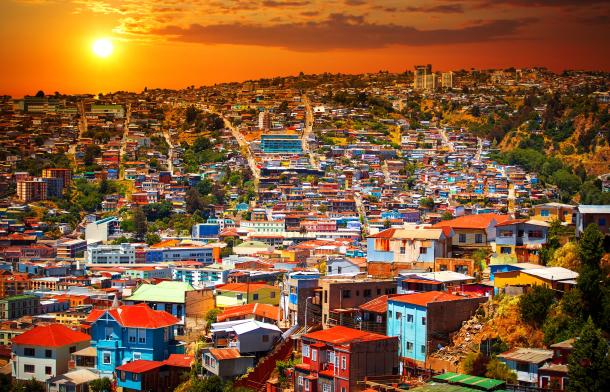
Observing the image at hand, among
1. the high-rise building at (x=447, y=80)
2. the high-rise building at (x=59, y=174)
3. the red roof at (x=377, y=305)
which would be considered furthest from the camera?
the high-rise building at (x=447, y=80)

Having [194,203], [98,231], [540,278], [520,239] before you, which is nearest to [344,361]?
[540,278]

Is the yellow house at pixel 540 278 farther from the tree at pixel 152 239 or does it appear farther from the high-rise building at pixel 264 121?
the high-rise building at pixel 264 121

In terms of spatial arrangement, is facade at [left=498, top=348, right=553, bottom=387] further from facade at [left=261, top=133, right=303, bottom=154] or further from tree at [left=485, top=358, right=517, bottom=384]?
facade at [left=261, top=133, right=303, bottom=154]

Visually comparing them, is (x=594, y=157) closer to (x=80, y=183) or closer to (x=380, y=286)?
(x=80, y=183)

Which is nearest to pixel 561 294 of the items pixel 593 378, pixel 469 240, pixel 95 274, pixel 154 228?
pixel 593 378

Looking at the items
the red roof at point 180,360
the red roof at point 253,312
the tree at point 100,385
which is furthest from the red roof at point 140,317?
the tree at point 100,385
